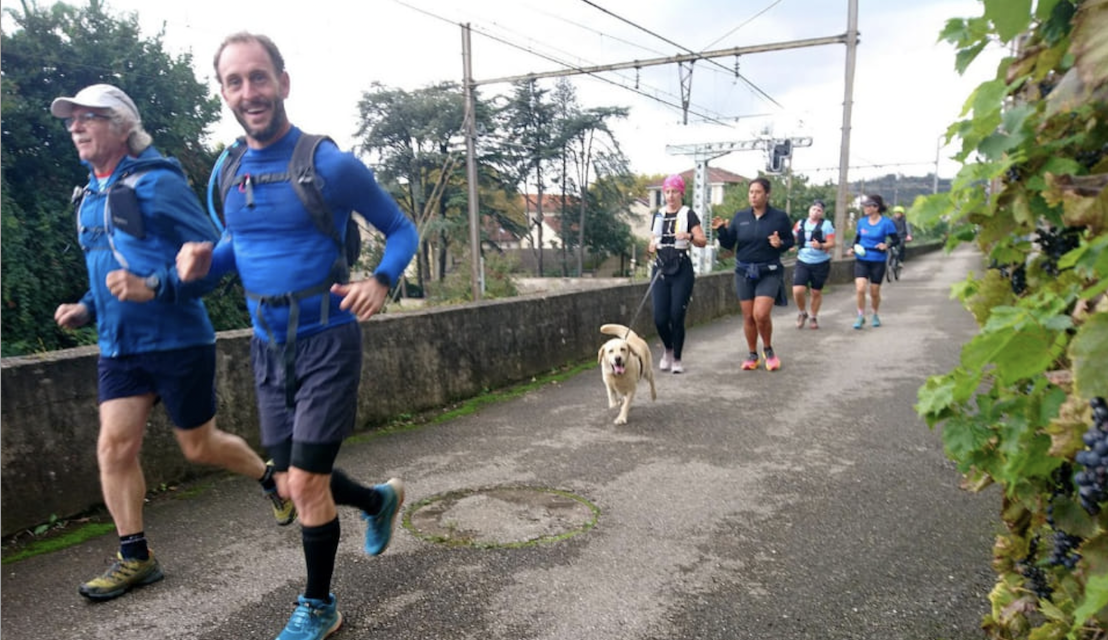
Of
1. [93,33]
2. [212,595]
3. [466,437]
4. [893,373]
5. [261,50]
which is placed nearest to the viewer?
[261,50]

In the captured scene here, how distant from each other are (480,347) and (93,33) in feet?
79.5

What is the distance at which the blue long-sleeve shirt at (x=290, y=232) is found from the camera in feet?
8.52

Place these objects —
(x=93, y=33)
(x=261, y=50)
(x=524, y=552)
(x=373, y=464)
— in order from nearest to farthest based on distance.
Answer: (x=261, y=50), (x=524, y=552), (x=373, y=464), (x=93, y=33)

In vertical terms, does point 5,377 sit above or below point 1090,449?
below

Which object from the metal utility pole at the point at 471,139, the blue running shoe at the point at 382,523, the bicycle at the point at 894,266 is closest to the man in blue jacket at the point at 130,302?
the blue running shoe at the point at 382,523

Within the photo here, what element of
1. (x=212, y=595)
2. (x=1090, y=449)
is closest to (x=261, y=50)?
(x=212, y=595)

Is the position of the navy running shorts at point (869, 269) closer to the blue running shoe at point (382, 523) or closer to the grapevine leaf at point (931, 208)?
the blue running shoe at point (382, 523)

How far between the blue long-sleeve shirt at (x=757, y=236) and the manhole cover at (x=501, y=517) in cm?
432

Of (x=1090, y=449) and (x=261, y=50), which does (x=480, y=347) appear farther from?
(x=1090, y=449)


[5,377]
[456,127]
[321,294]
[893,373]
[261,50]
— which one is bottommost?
[893,373]

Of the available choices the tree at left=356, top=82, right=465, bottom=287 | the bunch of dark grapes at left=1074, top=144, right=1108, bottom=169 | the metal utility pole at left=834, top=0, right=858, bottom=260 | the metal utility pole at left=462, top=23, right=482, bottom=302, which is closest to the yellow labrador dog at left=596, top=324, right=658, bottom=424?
the bunch of dark grapes at left=1074, top=144, right=1108, bottom=169

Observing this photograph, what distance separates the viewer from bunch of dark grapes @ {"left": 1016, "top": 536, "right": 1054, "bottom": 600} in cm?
197

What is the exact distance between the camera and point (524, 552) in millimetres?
3404

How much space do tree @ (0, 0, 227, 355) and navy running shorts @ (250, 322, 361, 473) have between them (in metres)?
17.7
